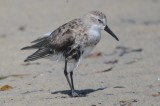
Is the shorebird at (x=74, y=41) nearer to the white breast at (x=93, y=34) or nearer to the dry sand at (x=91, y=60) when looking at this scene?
the white breast at (x=93, y=34)

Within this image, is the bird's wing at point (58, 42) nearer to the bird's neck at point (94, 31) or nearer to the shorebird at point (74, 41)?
the shorebird at point (74, 41)

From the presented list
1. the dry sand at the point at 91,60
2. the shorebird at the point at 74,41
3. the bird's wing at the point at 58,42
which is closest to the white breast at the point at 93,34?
the shorebird at the point at 74,41

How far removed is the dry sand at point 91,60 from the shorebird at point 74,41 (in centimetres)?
62

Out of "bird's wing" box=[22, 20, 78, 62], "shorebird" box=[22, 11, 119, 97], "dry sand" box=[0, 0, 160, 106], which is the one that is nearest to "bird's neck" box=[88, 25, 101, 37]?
"shorebird" box=[22, 11, 119, 97]

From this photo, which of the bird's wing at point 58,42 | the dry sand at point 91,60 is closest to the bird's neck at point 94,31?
the bird's wing at point 58,42

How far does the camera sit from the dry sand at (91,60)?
1059cm

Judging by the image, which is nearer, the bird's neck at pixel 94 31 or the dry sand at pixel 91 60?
the dry sand at pixel 91 60

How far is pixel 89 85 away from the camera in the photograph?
38.5 feet

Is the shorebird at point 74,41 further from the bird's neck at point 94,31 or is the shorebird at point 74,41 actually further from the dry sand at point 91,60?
the dry sand at point 91,60

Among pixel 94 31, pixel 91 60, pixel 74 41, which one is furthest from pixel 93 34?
pixel 91 60

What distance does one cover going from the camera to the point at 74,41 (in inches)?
422

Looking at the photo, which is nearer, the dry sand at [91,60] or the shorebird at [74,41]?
the dry sand at [91,60]

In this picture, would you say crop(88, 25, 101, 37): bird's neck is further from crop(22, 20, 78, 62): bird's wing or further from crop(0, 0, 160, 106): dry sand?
crop(0, 0, 160, 106): dry sand

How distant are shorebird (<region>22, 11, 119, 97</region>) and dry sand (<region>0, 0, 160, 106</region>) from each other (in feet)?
2.03
